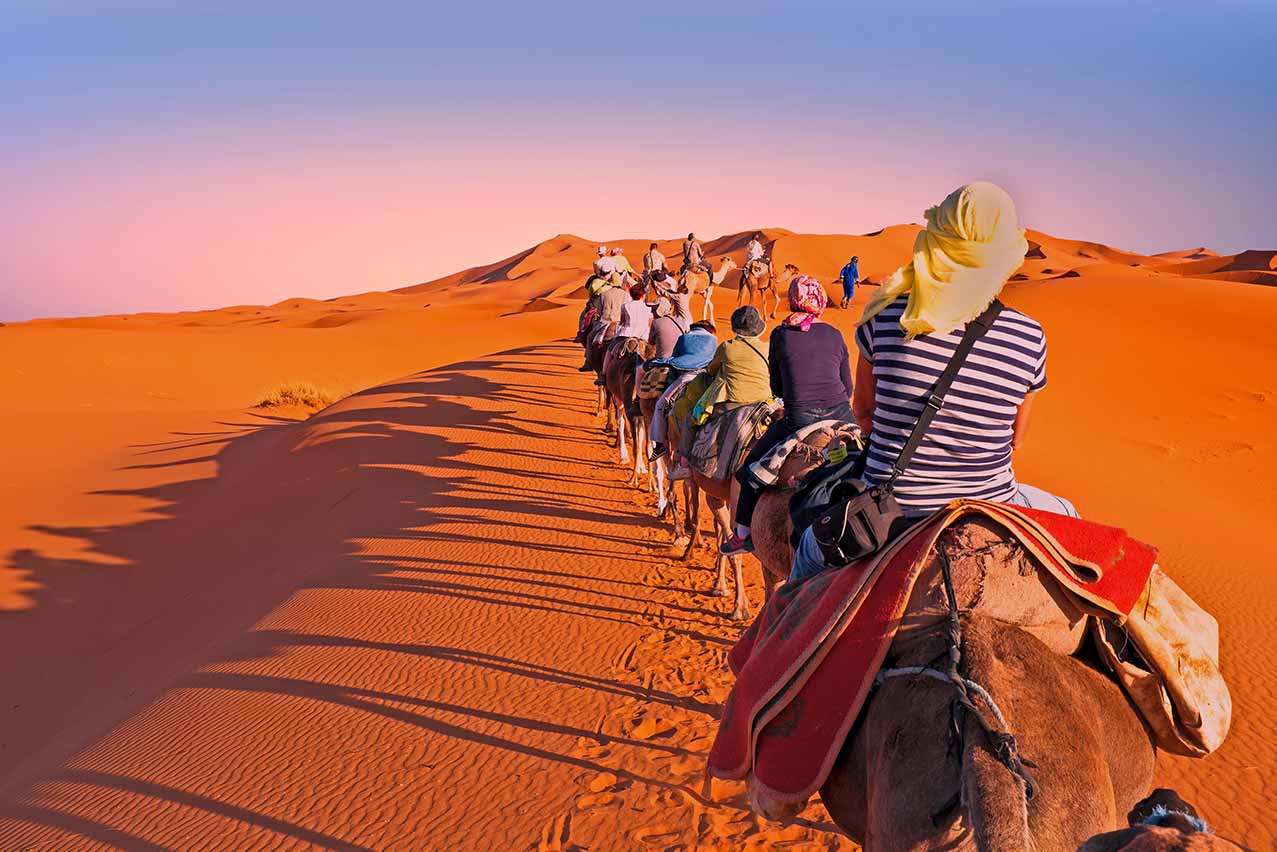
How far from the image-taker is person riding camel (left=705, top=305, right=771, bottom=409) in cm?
764

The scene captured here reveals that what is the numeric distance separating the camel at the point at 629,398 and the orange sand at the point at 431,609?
67 centimetres

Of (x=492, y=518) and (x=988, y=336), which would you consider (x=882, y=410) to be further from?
(x=492, y=518)

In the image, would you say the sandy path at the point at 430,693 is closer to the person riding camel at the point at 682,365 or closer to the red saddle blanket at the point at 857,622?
the person riding camel at the point at 682,365

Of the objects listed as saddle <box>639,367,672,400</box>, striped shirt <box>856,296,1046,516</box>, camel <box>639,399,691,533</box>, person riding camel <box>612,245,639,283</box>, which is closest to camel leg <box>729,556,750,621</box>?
camel <box>639,399,691,533</box>

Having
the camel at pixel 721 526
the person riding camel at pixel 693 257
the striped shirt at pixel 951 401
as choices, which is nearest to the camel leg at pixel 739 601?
the camel at pixel 721 526

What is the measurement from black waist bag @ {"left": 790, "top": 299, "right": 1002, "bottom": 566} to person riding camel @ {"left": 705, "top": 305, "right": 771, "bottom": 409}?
4.40 m

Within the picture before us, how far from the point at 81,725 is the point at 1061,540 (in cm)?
865

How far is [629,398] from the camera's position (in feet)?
41.3

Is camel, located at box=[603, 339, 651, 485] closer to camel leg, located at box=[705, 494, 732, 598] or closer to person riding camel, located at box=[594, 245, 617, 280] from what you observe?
camel leg, located at box=[705, 494, 732, 598]

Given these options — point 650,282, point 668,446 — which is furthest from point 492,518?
point 650,282

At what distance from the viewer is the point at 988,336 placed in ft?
10.3

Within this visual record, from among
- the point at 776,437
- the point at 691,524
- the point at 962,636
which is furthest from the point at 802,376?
the point at 691,524

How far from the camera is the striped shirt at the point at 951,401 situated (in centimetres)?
314

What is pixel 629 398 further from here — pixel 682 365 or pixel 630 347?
pixel 682 365
